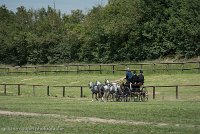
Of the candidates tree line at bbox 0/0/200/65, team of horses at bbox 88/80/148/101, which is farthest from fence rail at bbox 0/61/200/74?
team of horses at bbox 88/80/148/101

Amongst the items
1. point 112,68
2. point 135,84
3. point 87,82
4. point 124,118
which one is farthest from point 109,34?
point 124,118

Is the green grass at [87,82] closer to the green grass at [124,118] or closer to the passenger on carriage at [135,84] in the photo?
the passenger on carriage at [135,84]

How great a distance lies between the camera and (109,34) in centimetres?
7031

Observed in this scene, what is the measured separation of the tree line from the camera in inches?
2386

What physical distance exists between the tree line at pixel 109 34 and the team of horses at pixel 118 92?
27.6 meters

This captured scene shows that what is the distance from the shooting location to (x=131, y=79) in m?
30.6

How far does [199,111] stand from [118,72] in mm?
32986

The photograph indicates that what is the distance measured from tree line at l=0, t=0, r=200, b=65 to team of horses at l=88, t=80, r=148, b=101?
27.6 meters

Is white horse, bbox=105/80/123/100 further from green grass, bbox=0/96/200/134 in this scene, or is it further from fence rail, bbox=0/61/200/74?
fence rail, bbox=0/61/200/74

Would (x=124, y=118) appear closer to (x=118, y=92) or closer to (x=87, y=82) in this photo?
(x=118, y=92)

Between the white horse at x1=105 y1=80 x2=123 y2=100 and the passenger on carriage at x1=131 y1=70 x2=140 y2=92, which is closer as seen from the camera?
the passenger on carriage at x1=131 y1=70 x2=140 y2=92

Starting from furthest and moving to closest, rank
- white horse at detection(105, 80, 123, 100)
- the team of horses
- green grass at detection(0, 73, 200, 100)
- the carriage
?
green grass at detection(0, 73, 200, 100) → white horse at detection(105, 80, 123, 100) → the team of horses → the carriage

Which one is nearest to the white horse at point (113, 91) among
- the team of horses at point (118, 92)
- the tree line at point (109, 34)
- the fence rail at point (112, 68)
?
the team of horses at point (118, 92)

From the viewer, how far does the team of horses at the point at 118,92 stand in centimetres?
3022
